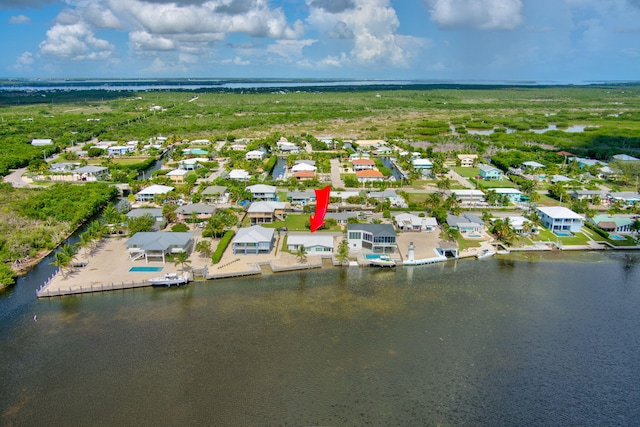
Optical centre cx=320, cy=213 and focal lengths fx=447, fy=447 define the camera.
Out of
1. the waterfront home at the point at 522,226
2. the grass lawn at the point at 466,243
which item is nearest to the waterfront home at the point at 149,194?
the grass lawn at the point at 466,243

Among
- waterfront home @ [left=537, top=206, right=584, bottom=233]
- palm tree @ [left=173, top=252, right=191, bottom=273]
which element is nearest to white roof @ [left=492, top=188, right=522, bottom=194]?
waterfront home @ [left=537, top=206, right=584, bottom=233]

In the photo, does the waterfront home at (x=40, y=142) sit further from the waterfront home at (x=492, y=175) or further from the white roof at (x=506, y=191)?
the white roof at (x=506, y=191)

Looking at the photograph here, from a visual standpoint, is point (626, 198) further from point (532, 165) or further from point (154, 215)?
point (154, 215)

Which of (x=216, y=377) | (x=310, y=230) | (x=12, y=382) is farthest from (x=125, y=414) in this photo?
(x=310, y=230)

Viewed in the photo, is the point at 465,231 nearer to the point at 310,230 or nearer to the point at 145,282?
the point at 310,230

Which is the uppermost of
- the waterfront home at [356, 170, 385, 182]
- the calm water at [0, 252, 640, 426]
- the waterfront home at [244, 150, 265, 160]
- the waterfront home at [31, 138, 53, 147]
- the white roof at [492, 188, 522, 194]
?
the waterfront home at [31, 138, 53, 147]

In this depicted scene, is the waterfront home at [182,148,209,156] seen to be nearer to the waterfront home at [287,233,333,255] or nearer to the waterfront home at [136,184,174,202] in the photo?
the waterfront home at [136,184,174,202]

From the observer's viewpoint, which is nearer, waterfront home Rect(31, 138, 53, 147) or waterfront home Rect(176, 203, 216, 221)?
waterfront home Rect(176, 203, 216, 221)
